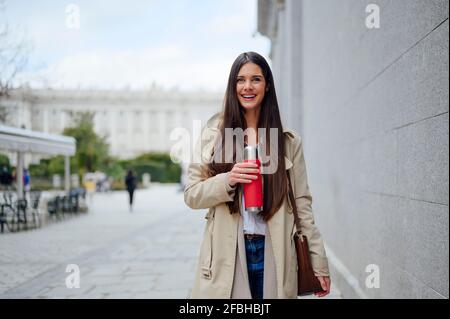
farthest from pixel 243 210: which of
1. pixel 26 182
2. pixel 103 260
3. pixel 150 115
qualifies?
pixel 150 115

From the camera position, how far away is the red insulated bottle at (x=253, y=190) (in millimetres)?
1797

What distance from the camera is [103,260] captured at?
684 cm

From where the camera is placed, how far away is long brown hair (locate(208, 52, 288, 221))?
1906 millimetres

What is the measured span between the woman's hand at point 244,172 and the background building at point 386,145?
0.95m

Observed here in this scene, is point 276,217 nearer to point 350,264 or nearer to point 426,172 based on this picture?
point 426,172

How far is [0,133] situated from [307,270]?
653 centimetres

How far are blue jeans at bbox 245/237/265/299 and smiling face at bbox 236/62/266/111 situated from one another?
57cm

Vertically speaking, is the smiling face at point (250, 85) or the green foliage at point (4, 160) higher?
the smiling face at point (250, 85)

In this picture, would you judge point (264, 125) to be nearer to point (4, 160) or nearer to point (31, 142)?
point (4, 160)

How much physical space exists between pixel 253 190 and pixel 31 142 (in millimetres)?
8938

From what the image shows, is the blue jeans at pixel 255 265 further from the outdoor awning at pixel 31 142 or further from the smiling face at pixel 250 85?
the outdoor awning at pixel 31 142

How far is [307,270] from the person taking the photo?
1934mm

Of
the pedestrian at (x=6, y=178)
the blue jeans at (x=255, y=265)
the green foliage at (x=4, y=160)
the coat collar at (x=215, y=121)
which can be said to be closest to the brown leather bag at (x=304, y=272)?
the blue jeans at (x=255, y=265)

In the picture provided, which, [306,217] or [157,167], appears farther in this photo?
[157,167]
